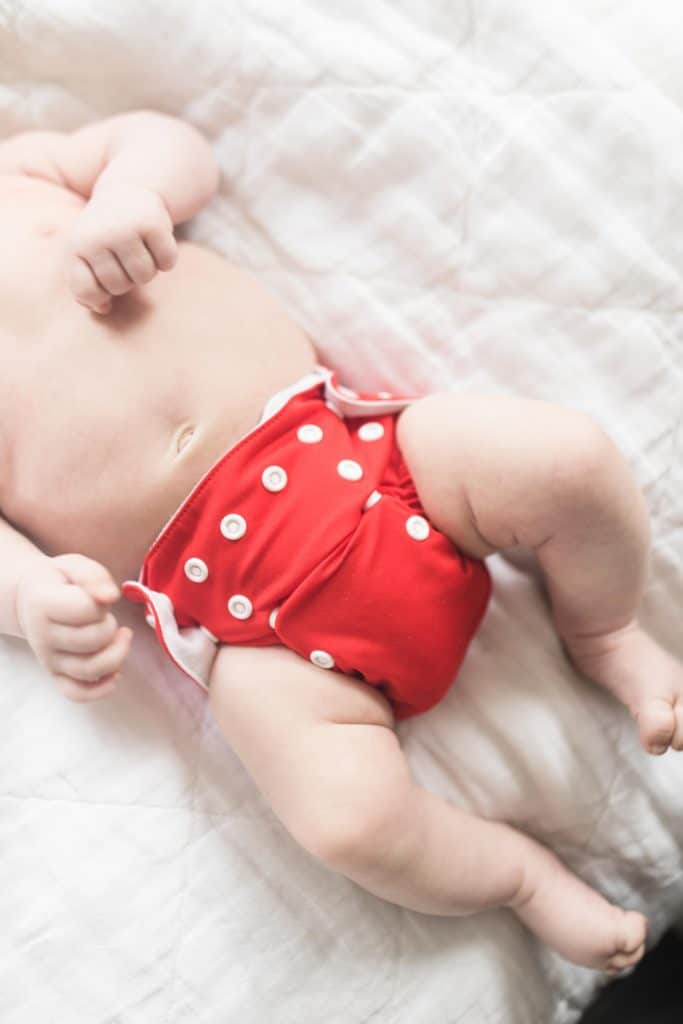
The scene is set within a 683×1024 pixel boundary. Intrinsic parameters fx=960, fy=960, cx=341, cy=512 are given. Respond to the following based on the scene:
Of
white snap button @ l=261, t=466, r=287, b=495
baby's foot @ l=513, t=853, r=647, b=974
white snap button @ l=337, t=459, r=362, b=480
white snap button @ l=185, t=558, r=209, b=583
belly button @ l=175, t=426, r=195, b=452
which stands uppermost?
white snap button @ l=337, t=459, r=362, b=480

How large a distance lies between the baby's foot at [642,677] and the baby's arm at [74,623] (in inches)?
17.6

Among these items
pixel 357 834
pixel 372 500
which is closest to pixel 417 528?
pixel 372 500

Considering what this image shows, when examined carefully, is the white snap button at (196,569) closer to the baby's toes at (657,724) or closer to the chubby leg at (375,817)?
the chubby leg at (375,817)

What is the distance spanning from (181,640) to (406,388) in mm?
348

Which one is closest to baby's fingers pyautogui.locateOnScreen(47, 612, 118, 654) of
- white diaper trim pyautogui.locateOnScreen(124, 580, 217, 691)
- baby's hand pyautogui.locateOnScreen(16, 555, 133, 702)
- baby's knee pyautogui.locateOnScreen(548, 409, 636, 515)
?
baby's hand pyautogui.locateOnScreen(16, 555, 133, 702)

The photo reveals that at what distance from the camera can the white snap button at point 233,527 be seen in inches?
34.6

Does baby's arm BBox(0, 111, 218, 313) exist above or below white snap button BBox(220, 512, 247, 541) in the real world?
above

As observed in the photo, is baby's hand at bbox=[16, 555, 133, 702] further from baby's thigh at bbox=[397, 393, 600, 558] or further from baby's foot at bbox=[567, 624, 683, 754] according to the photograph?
baby's foot at bbox=[567, 624, 683, 754]

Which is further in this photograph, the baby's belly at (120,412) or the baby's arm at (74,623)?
the baby's belly at (120,412)

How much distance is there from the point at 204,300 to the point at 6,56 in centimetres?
38

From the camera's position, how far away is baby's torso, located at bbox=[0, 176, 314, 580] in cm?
89

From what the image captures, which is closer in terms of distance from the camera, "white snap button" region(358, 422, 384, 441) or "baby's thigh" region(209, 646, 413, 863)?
"baby's thigh" region(209, 646, 413, 863)

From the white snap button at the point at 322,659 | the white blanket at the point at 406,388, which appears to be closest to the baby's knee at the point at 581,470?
the white blanket at the point at 406,388

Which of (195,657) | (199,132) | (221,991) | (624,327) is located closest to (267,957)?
(221,991)
